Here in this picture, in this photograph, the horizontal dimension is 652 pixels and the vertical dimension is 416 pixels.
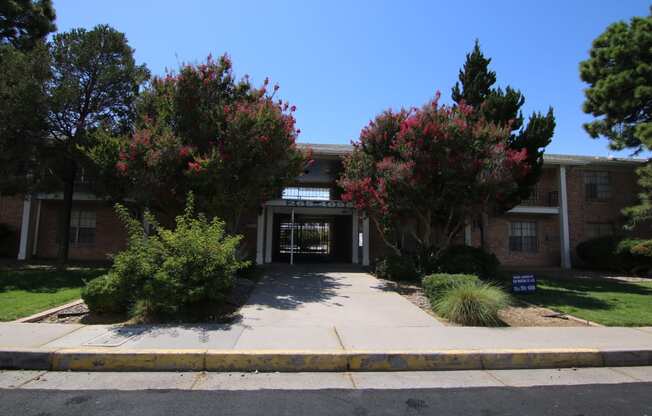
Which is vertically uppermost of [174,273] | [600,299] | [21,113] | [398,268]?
[21,113]

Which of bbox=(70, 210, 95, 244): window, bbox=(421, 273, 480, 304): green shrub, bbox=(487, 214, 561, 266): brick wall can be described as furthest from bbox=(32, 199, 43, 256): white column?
bbox=(487, 214, 561, 266): brick wall

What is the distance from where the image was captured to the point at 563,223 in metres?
19.0

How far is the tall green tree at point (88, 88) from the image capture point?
13.6 m

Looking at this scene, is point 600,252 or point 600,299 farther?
point 600,252

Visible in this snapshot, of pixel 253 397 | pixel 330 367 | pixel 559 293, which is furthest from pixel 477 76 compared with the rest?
pixel 253 397

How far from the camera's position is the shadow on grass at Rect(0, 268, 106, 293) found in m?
10.3

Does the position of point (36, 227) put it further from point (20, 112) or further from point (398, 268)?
point (398, 268)

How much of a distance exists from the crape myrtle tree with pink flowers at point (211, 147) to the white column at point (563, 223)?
13963 mm

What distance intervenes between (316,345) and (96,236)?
1646cm

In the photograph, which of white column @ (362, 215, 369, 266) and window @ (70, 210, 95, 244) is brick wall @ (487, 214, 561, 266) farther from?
window @ (70, 210, 95, 244)

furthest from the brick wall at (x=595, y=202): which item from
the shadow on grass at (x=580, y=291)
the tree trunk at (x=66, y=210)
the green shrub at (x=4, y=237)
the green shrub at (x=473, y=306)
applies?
the green shrub at (x=4, y=237)

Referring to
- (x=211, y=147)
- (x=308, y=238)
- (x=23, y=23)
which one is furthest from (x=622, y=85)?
(x=23, y=23)

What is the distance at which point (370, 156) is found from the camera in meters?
12.7

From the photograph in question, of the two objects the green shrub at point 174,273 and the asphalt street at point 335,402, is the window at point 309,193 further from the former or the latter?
the asphalt street at point 335,402
